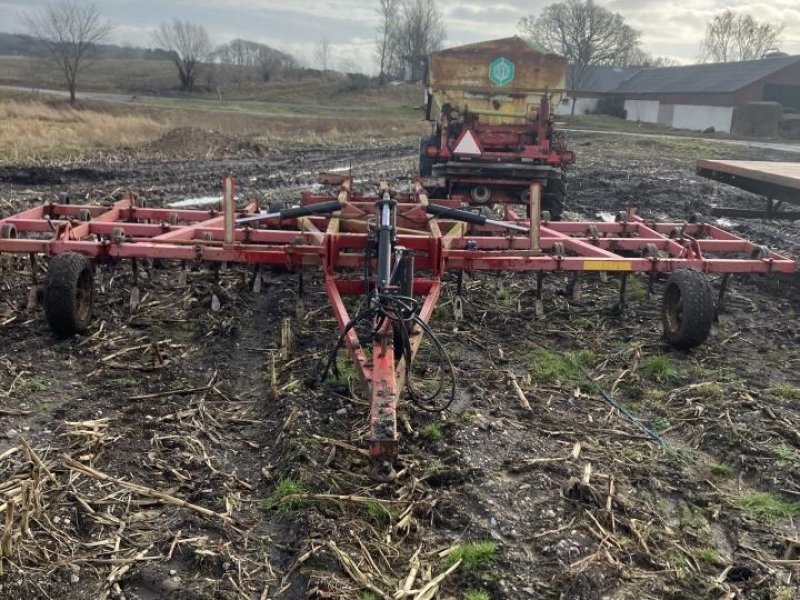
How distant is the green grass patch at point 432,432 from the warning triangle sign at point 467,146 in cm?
679

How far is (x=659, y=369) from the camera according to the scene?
5750 mm

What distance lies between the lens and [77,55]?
4162 centimetres

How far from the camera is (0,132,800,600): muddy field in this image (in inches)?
127

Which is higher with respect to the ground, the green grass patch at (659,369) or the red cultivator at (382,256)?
the red cultivator at (382,256)

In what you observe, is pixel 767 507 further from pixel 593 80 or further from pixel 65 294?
pixel 593 80

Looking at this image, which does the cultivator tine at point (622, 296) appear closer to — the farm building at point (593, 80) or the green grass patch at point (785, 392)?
the green grass patch at point (785, 392)

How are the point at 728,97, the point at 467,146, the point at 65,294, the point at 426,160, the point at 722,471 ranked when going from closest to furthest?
the point at 722,471 → the point at 65,294 → the point at 467,146 → the point at 426,160 → the point at 728,97

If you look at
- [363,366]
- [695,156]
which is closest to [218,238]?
[363,366]

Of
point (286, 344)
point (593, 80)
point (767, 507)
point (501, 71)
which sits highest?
point (593, 80)

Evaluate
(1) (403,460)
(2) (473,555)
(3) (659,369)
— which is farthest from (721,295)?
(2) (473,555)

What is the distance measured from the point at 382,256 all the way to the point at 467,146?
6096mm

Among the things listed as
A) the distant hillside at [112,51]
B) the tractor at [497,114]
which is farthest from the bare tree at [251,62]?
the tractor at [497,114]

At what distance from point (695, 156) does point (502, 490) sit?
2500 centimetres

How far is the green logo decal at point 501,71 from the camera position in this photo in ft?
38.0
